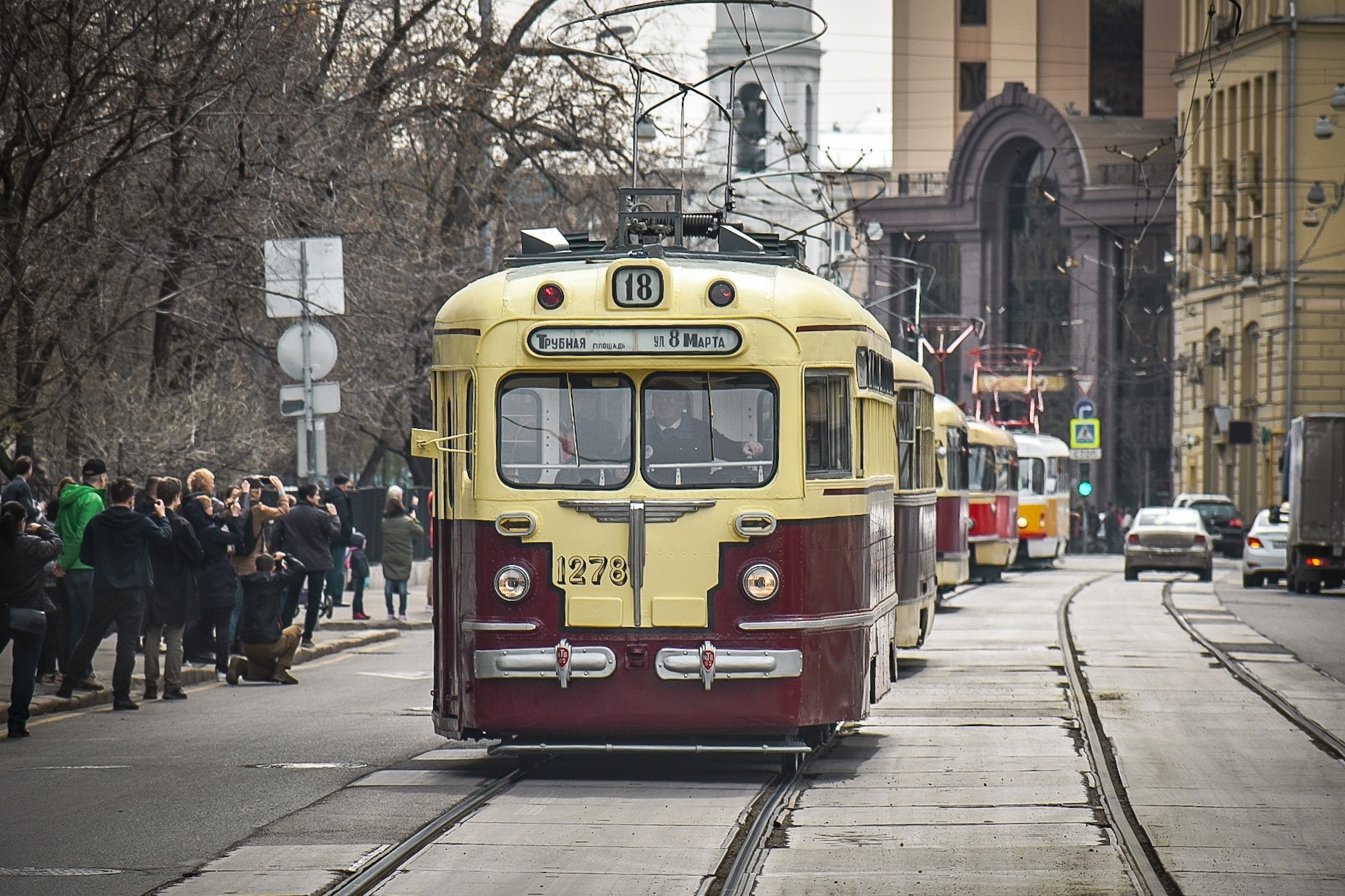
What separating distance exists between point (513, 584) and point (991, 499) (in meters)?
24.0

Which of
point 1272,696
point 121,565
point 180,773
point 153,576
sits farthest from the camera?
point 1272,696

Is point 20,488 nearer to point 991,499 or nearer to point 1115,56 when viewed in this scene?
point 991,499

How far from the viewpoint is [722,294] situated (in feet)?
36.2

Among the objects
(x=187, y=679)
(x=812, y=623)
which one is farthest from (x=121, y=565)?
(x=812, y=623)

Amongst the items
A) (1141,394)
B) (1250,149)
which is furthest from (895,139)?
(1250,149)

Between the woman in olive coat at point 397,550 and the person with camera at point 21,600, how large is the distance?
11509 millimetres

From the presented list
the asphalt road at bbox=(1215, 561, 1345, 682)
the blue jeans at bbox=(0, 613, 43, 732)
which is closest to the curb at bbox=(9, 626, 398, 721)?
the blue jeans at bbox=(0, 613, 43, 732)

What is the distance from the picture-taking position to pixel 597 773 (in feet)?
37.5

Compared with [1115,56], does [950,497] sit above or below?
below

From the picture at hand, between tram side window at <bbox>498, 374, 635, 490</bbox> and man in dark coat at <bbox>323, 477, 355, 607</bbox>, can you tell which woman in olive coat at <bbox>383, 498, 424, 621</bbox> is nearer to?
man in dark coat at <bbox>323, 477, 355, 607</bbox>

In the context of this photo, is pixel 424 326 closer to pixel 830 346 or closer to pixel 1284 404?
pixel 830 346

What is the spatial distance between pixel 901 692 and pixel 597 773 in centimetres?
544

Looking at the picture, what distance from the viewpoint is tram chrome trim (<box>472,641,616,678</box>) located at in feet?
35.4

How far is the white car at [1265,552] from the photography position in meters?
36.3
